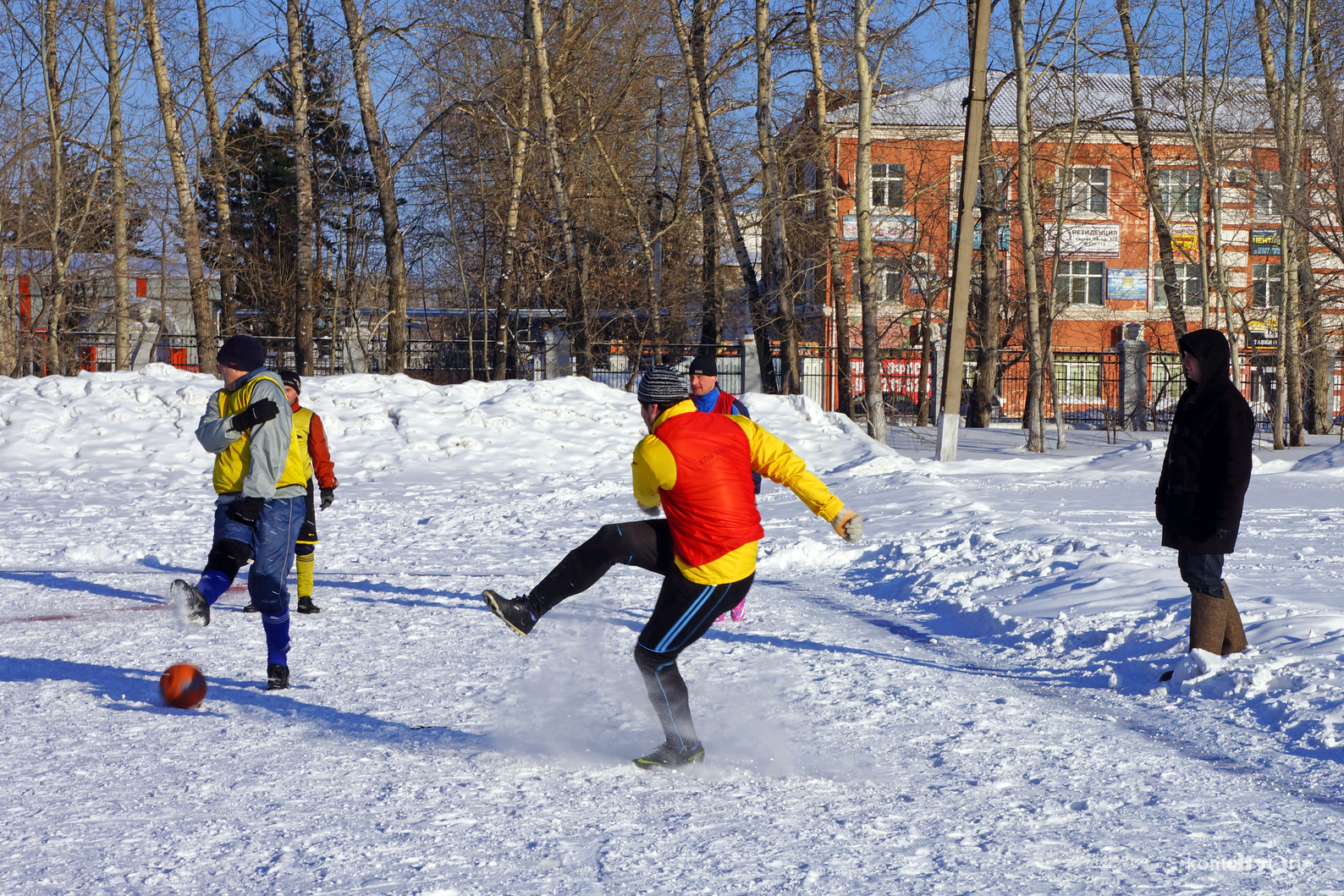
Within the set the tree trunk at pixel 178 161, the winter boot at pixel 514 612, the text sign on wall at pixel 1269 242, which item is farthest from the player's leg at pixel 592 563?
the text sign on wall at pixel 1269 242

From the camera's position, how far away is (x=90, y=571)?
9875mm

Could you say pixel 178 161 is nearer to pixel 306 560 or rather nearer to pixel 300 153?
pixel 300 153

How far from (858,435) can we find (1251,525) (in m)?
8.19

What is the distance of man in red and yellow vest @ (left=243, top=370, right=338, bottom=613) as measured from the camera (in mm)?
6973

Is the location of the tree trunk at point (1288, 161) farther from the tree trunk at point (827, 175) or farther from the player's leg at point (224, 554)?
the player's leg at point (224, 554)

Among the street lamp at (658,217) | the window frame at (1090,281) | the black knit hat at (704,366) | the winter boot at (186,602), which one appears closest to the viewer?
the winter boot at (186,602)

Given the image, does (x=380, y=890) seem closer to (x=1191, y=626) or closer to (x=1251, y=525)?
(x=1191, y=626)

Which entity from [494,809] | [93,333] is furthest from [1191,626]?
[93,333]

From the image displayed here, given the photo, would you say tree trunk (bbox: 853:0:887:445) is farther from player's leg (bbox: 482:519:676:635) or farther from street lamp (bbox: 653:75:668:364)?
player's leg (bbox: 482:519:676:635)

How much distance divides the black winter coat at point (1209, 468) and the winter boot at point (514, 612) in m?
3.29

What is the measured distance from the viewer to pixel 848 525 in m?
4.64

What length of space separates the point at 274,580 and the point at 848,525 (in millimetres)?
2958

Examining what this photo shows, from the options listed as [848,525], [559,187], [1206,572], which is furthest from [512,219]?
[848,525]

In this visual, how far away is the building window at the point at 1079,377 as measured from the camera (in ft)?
107
